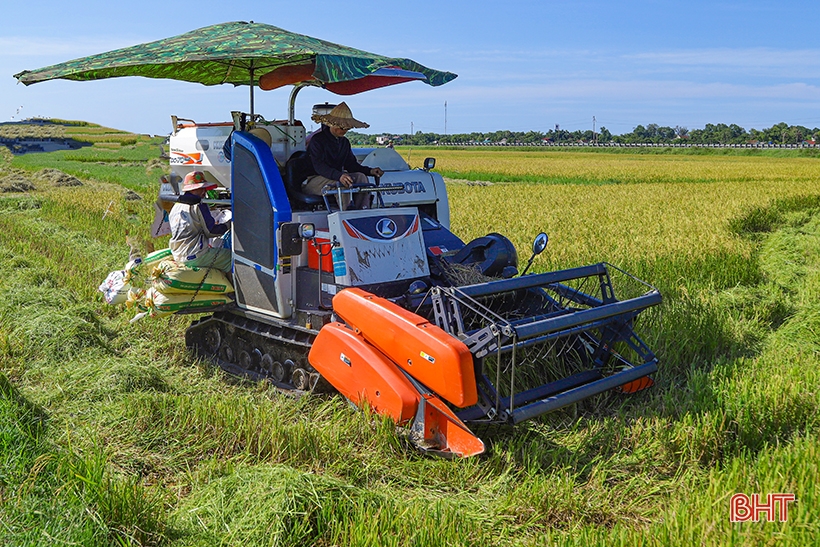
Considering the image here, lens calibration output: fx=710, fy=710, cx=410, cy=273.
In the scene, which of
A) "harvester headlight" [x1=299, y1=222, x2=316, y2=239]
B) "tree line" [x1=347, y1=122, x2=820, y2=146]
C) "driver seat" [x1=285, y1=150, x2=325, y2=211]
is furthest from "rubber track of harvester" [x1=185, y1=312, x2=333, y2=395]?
"tree line" [x1=347, y1=122, x2=820, y2=146]

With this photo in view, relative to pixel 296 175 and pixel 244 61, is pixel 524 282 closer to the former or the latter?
pixel 296 175

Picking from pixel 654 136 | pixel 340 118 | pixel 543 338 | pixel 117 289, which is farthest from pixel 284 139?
pixel 654 136

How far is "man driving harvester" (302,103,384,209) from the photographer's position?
5.62 metres

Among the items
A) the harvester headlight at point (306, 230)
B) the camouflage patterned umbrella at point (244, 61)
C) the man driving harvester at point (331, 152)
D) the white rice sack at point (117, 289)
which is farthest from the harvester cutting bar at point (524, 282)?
the white rice sack at point (117, 289)

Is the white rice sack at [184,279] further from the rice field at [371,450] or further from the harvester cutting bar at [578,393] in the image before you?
the harvester cutting bar at [578,393]

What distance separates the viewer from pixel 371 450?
4.29 metres

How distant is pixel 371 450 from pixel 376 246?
157 centimetres

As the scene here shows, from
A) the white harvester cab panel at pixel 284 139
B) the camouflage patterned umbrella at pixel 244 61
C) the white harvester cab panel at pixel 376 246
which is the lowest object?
the white harvester cab panel at pixel 376 246

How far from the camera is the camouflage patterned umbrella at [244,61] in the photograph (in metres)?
4.96

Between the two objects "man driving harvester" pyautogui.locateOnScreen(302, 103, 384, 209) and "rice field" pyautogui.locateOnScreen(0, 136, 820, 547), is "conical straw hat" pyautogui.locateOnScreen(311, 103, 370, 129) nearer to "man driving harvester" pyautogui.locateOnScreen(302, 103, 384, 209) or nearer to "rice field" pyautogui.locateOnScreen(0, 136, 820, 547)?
"man driving harvester" pyautogui.locateOnScreen(302, 103, 384, 209)

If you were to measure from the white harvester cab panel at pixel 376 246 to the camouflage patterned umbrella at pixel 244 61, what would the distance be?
1016mm

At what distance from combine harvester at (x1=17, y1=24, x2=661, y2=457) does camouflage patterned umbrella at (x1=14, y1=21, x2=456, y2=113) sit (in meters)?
0.05

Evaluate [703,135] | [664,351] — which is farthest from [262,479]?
[703,135]

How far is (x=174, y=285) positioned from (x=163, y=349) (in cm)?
109
